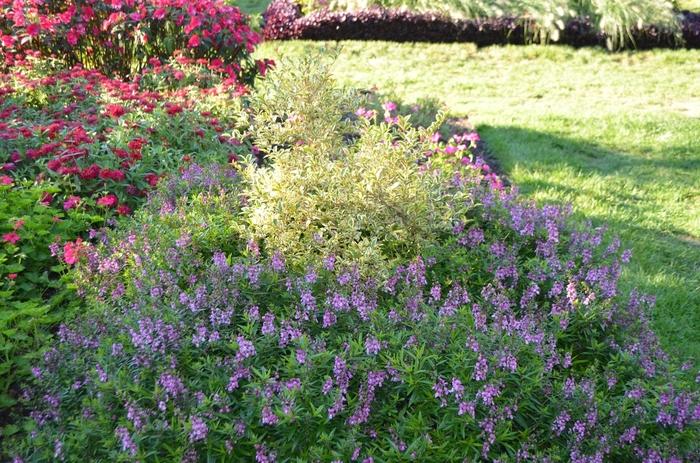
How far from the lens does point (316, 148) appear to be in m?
4.34

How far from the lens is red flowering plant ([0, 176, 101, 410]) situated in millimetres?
3367

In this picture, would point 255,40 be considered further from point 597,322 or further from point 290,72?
point 597,322

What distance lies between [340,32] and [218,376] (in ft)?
31.6

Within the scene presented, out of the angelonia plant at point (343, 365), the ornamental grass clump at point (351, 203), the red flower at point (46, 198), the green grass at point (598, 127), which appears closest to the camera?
the angelonia plant at point (343, 365)

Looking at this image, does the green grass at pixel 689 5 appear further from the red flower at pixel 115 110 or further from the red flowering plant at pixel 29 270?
the red flowering plant at pixel 29 270

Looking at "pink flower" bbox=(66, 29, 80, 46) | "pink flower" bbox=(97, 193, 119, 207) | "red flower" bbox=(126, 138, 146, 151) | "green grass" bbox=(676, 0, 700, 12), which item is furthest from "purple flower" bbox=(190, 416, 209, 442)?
"green grass" bbox=(676, 0, 700, 12)

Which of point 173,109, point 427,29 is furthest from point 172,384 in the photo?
point 427,29

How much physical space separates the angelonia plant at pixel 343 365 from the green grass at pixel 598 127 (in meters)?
1.08

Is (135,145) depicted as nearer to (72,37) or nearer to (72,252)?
(72,252)

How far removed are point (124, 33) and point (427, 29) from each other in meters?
5.29

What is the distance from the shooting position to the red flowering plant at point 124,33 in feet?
25.0

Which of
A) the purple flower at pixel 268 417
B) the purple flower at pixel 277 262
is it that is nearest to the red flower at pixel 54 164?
the purple flower at pixel 277 262

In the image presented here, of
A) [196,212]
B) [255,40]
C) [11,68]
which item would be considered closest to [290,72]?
[196,212]

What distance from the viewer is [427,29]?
11398mm
